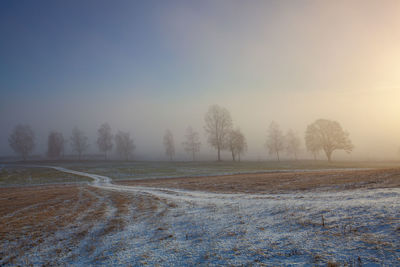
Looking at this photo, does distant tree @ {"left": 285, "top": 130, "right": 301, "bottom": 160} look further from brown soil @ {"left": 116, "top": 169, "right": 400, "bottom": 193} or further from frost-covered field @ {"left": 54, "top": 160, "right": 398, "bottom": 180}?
brown soil @ {"left": 116, "top": 169, "right": 400, "bottom": 193}

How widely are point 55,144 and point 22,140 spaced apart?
14.3 metres

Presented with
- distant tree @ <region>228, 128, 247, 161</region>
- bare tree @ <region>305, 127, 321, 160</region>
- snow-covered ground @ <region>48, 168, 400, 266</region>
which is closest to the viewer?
snow-covered ground @ <region>48, 168, 400, 266</region>

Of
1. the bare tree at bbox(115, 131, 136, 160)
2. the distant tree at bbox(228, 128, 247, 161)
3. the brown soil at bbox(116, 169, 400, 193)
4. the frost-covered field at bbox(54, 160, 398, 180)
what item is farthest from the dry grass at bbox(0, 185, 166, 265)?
the bare tree at bbox(115, 131, 136, 160)

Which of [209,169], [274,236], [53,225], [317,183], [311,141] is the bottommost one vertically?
[209,169]

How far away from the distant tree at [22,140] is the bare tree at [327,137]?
103m

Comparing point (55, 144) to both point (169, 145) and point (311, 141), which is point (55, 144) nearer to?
point (169, 145)

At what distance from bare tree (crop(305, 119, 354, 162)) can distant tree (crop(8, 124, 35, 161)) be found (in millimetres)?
102649

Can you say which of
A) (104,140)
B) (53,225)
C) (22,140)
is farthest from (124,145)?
(53,225)

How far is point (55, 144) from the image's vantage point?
A: 319 feet

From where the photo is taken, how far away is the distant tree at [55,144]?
96938 millimetres

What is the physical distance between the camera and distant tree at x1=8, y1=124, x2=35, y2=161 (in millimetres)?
82875

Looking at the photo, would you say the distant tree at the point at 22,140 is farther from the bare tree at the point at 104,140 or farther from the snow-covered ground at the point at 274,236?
the snow-covered ground at the point at 274,236

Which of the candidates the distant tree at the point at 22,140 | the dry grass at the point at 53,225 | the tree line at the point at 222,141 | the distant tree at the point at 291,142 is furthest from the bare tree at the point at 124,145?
the dry grass at the point at 53,225

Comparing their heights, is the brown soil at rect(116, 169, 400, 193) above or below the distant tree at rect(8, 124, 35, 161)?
below
